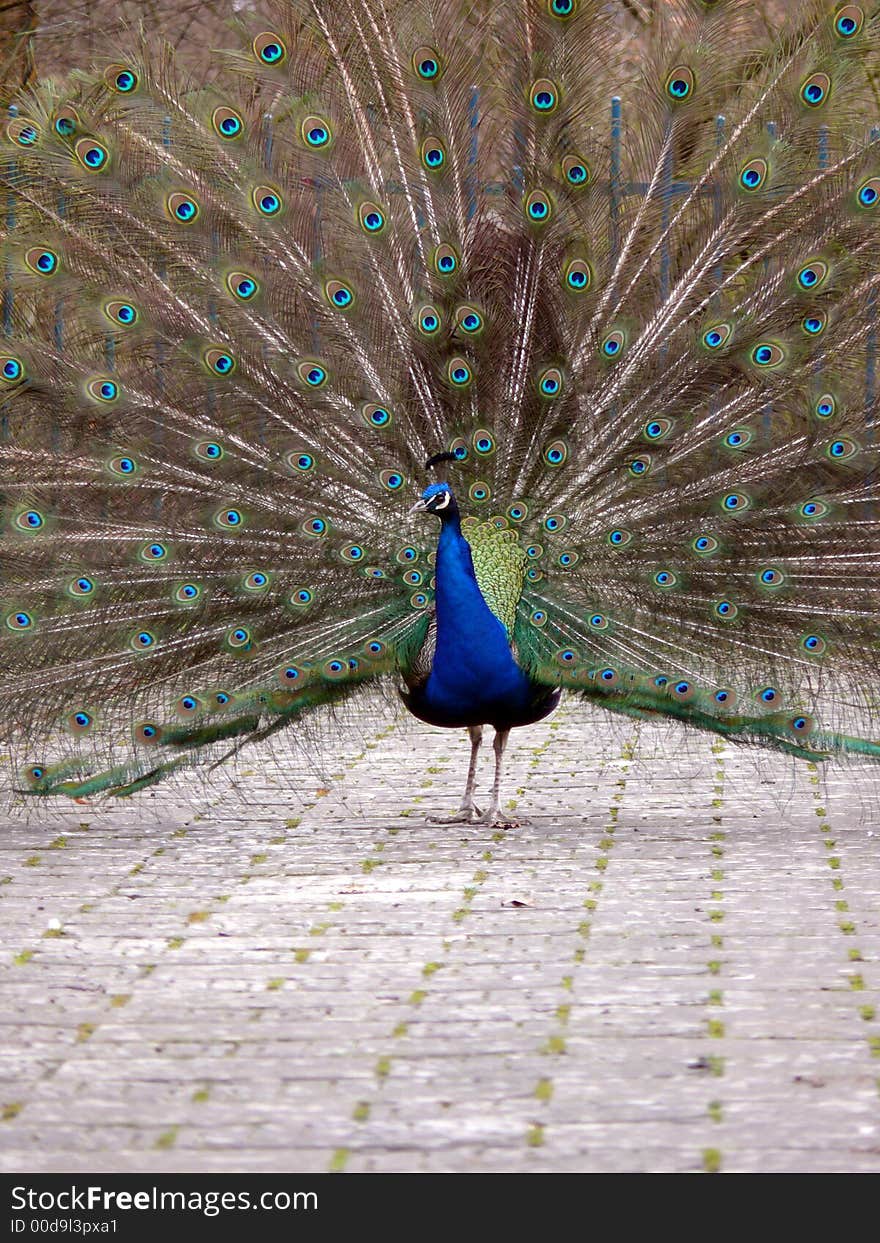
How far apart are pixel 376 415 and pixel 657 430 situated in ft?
3.18

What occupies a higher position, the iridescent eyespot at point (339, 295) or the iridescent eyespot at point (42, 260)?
the iridescent eyespot at point (42, 260)

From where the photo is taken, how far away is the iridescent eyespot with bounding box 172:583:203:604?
679 centimetres

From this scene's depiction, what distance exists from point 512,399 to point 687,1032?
295 cm

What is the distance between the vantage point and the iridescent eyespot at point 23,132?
669cm

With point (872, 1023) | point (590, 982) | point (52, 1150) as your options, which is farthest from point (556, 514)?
point (52, 1150)

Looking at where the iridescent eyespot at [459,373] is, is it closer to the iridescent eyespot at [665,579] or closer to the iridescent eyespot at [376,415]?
the iridescent eyespot at [376,415]

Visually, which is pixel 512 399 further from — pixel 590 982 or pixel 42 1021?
pixel 42 1021

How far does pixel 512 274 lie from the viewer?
6789 millimetres

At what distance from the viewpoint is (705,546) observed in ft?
22.1

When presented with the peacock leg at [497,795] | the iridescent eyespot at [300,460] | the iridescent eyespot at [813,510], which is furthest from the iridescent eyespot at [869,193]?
the peacock leg at [497,795]

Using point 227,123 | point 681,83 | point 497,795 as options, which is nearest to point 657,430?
point 681,83

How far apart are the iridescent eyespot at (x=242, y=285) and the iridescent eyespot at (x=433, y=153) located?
2.34ft

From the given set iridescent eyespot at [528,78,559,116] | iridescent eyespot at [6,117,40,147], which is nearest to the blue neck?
iridescent eyespot at [528,78,559,116]

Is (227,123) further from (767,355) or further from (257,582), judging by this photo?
(767,355)
